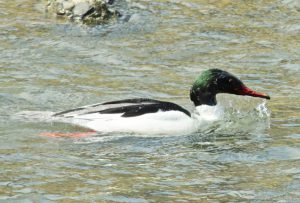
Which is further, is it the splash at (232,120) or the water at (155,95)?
the splash at (232,120)

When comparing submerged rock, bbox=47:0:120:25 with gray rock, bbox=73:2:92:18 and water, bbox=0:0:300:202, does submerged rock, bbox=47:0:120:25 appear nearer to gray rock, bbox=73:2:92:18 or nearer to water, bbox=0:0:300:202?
gray rock, bbox=73:2:92:18

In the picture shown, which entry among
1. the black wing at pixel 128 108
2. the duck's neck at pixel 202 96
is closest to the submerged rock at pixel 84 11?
the duck's neck at pixel 202 96

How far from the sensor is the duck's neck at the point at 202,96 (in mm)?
12320

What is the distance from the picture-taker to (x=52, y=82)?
13.6m

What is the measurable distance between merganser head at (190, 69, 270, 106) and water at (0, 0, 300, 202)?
1.32 ft

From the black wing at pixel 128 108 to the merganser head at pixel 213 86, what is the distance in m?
0.72

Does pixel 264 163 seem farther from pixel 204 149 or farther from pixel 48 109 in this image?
pixel 48 109

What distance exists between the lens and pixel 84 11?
56.2 ft

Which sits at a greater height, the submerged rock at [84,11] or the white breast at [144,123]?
the submerged rock at [84,11]

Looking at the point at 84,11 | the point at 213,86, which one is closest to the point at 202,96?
the point at 213,86

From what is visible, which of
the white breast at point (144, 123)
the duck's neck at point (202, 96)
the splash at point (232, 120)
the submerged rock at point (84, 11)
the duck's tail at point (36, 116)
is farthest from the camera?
the submerged rock at point (84, 11)

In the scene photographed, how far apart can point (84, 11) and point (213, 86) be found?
5.47 m

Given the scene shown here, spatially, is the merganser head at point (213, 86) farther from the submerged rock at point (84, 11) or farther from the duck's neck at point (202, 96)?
the submerged rock at point (84, 11)

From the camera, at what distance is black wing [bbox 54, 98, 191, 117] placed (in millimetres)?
11513
